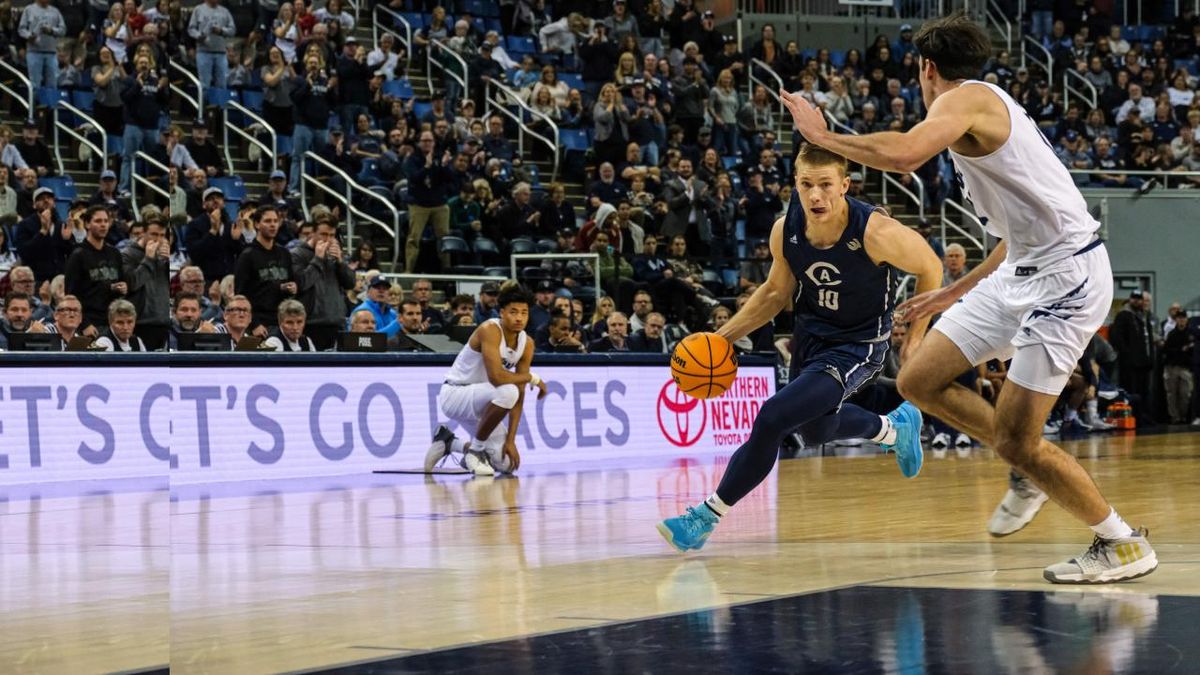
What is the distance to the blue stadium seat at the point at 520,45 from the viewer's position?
2642 centimetres

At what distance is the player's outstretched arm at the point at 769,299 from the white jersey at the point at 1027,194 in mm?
1587

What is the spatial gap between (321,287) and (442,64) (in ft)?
31.5

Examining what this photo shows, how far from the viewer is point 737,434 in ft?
61.2

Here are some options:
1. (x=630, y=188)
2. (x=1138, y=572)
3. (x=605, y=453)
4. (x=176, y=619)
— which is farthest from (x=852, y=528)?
(x=630, y=188)

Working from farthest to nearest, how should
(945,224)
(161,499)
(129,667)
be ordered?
(945,224), (161,499), (129,667)

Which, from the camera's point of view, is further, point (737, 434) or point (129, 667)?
point (737, 434)

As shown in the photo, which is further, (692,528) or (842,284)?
(842,284)

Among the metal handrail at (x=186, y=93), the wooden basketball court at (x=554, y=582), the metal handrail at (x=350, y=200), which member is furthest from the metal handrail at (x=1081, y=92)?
the wooden basketball court at (x=554, y=582)

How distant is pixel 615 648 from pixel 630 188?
1891 centimetres

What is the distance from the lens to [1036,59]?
31734mm

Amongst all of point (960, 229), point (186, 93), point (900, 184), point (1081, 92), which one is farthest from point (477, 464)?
point (1081, 92)

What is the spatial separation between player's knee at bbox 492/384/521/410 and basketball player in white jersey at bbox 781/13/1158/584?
7.61m

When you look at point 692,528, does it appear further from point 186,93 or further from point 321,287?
point 186,93

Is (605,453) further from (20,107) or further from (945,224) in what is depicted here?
(945,224)
